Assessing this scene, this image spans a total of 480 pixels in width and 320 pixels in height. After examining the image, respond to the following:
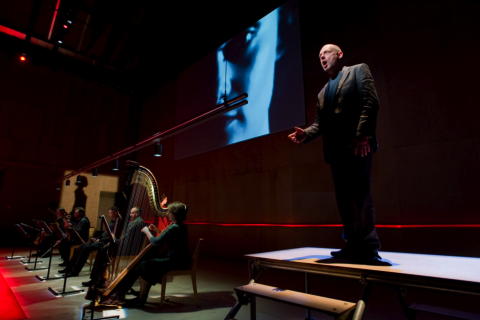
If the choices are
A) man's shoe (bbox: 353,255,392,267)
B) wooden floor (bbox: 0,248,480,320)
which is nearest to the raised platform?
wooden floor (bbox: 0,248,480,320)

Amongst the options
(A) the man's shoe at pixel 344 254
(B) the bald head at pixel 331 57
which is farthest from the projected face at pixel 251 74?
(A) the man's shoe at pixel 344 254

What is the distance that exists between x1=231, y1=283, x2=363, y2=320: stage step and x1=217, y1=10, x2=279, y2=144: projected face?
3.68 metres

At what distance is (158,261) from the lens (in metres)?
2.93

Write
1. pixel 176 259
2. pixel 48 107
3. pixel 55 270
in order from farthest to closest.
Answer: pixel 48 107
pixel 55 270
pixel 176 259

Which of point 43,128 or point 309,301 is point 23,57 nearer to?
point 43,128

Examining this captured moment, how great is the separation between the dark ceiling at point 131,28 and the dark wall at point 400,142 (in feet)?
7.46

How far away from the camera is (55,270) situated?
15.8ft

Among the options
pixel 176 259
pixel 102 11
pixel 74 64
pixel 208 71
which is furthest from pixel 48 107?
pixel 176 259

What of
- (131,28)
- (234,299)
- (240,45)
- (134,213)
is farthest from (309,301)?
(131,28)

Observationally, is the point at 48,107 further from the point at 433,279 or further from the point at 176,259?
the point at 433,279

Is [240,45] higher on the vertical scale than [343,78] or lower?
higher

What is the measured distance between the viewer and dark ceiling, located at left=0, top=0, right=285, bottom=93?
638 centimetres

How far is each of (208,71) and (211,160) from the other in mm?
2227

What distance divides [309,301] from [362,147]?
95 centimetres
